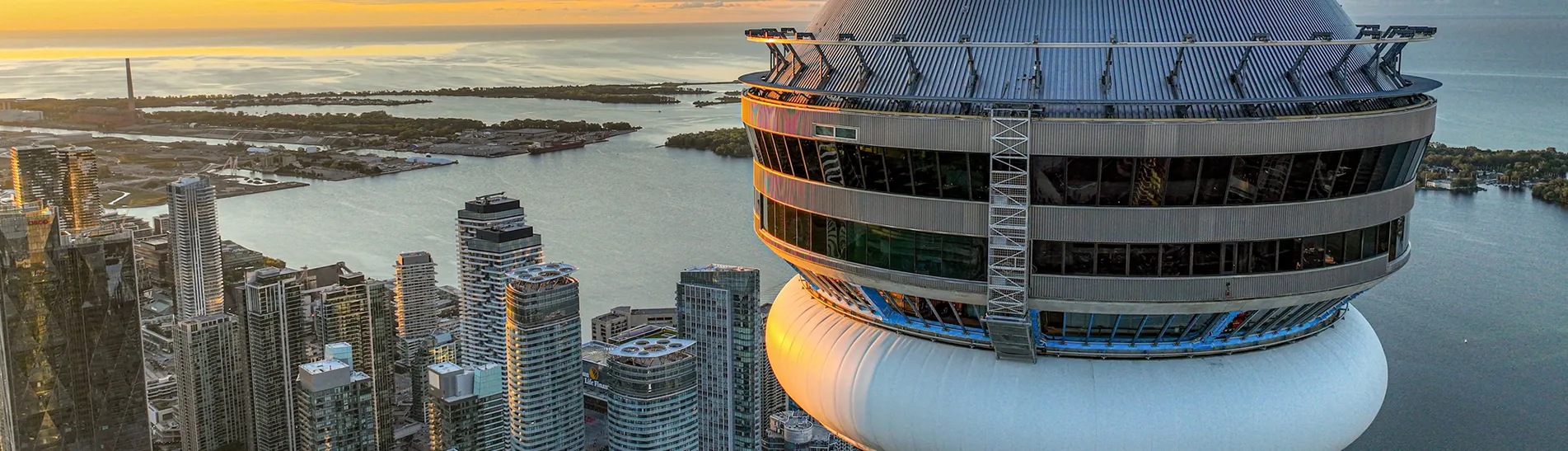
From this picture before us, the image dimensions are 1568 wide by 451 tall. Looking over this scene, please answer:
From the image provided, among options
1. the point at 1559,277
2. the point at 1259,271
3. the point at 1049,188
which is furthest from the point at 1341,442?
the point at 1559,277

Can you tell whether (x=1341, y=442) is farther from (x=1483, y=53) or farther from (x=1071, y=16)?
(x=1483, y=53)

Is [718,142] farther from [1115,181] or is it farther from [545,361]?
[1115,181]

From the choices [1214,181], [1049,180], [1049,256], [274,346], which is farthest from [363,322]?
[1214,181]

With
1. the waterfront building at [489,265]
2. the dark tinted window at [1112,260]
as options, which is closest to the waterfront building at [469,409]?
the waterfront building at [489,265]

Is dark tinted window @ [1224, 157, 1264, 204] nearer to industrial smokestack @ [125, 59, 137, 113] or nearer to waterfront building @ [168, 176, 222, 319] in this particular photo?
waterfront building @ [168, 176, 222, 319]

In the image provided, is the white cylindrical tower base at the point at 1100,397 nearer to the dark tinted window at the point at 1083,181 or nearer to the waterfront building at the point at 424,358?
the dark tinted window at the point at 1083,181

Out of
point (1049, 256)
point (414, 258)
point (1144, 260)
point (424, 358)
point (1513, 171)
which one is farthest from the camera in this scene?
point (424, 358)
